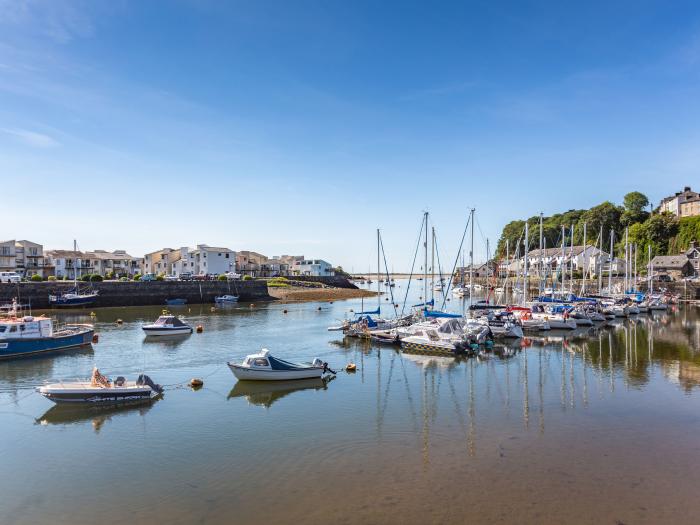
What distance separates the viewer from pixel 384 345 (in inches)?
1769

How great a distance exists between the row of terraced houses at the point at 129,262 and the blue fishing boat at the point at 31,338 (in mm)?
64948

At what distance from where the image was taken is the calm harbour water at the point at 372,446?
15.4 m

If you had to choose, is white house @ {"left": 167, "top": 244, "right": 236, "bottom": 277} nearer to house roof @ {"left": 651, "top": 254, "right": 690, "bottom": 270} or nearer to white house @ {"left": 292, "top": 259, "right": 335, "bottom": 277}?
white house @ {"left": 292, "top": 259, "right": 335, "bottom": 277}

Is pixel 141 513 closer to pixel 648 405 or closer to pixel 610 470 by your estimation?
pixel 610 470

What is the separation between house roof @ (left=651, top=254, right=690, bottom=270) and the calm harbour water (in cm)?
8526

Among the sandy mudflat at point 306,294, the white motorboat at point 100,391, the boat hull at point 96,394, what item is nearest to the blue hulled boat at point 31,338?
the white motorboat at point 100,391

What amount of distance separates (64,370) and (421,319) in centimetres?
3198

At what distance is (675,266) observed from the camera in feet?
358

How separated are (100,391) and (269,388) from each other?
29.8ft

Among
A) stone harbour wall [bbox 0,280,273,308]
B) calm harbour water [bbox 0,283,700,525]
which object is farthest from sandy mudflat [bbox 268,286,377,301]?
calm harbour water [bbox 0,283,700,525]

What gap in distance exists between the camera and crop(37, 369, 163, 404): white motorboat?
25.3 m

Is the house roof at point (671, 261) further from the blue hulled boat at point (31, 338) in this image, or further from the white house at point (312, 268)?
the blue hulled boat at point (31, 338)

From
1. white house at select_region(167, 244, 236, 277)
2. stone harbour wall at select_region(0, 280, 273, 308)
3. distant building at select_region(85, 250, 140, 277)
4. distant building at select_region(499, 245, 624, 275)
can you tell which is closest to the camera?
stone harbour wall at select_region(0, 280, 273, 308)

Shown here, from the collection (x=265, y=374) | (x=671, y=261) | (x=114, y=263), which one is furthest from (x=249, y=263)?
(x=265, y=374)
